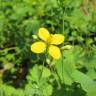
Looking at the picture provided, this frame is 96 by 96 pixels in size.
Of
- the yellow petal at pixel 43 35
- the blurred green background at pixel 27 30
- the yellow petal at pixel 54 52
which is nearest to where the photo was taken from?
the yellow petal at pixel 54 52

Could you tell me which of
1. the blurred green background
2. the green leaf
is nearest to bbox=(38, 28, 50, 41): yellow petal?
the green leaf

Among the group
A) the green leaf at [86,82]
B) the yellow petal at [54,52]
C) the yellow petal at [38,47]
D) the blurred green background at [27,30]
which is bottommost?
the blurred green background at [27,30]

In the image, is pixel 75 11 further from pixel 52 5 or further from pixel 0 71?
pixel 0 71

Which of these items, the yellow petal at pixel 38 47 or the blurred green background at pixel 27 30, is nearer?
the yellow petal at pixel 38 47

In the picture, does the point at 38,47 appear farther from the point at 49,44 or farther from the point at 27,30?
the point at 27,30

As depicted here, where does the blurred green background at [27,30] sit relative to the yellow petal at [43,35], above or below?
below

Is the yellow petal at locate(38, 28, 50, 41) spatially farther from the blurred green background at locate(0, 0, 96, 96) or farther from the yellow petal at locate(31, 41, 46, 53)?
the blurred green background at locate(0, 0, 96, 96)

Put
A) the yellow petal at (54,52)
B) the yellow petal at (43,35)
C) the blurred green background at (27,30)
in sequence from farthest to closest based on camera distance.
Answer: the blurred green background at (27,30) < the yellow petal at (43,35) < the yellow petal at (54,52)

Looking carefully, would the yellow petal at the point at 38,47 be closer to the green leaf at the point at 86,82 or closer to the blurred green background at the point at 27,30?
the green leaf at the point at 86,82

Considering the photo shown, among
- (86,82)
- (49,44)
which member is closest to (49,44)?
(49,44)

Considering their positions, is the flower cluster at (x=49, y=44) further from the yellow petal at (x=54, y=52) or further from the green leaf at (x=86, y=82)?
the green leaf at (x=86, y=82)

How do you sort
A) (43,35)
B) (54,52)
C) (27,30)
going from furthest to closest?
(27,30) → (43,35) → (54,52)

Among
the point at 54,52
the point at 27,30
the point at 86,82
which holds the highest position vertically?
the point at 54,52

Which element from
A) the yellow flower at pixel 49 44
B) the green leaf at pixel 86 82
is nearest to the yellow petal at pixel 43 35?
the yellow flower at pixel 49 44
